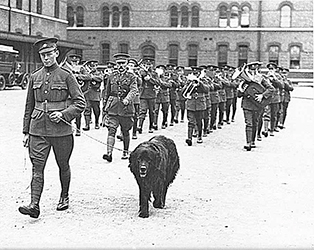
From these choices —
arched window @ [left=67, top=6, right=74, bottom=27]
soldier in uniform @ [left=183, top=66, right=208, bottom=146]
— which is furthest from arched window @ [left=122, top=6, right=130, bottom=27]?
soldier in uniform @ [left=183, top=66, right=208, bottom=146]

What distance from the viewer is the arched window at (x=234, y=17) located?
46500 mm

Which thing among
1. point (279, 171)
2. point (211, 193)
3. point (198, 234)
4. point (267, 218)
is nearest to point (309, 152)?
point (279, 171)

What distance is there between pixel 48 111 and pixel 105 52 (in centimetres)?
4201

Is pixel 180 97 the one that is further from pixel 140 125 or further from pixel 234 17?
pixel 234 17

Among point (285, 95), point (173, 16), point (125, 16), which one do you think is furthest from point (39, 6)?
point (285, 95)

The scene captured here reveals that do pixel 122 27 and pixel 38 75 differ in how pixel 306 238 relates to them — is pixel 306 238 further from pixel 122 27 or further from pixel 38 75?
pixel 122 27

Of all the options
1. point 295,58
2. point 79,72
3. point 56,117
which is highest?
point 295,58

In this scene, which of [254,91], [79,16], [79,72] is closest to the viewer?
[254,91]

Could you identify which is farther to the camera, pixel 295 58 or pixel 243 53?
pixel 243 53

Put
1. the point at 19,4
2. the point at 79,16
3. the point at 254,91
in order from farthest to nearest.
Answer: the point at 79,16, the point at 19,4, the point at 254,91

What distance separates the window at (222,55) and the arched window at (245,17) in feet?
7.64

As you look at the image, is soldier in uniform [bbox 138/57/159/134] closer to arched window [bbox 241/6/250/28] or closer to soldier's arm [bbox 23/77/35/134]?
soldier's arm [bbox 23/77/35/134]

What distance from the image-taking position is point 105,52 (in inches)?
1895

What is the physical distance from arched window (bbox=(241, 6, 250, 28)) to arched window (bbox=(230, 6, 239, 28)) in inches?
16.0
